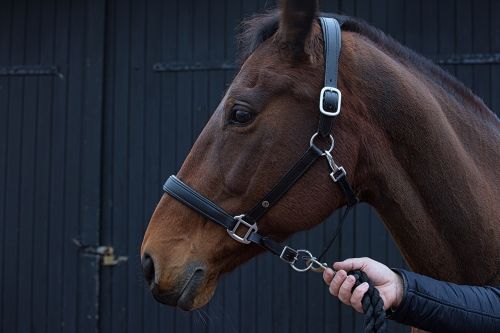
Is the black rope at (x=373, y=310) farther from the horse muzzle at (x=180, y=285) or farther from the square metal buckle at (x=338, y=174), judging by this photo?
the horse muzzle at (x=180, y=285)

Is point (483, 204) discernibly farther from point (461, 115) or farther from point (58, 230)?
point (58, 230)

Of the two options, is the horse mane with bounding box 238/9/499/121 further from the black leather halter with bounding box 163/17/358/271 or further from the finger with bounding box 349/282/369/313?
the finger with bounding box 349/282/369/313

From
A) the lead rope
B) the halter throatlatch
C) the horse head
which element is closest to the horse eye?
the horse head

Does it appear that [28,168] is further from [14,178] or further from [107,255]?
[107,255]

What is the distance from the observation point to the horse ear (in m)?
1.70

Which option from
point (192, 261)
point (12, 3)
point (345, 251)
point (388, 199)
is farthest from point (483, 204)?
point (12, 3)

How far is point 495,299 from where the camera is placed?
5.09 feet

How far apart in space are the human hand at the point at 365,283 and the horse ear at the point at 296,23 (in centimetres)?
63

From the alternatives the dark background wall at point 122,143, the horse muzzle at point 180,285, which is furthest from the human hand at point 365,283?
the dark background wall at point 122,143

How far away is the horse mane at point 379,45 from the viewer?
1.90 meters

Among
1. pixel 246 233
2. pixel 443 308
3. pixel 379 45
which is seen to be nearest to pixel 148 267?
pixel 246 233

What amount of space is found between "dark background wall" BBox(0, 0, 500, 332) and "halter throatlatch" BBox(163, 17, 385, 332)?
2.35 m

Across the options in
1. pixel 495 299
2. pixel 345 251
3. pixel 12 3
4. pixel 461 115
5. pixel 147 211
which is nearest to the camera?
pixel 495 299

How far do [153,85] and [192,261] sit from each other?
2889 millimetres
